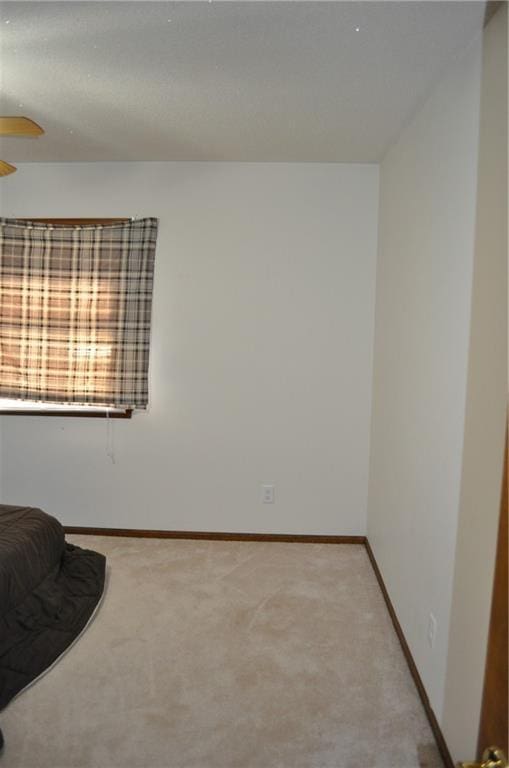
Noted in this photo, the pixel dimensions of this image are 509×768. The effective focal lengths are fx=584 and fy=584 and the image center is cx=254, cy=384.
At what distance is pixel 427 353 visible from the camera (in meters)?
2.36

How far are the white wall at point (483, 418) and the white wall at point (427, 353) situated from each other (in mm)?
85

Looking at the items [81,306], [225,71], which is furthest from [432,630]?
→ [81,306]

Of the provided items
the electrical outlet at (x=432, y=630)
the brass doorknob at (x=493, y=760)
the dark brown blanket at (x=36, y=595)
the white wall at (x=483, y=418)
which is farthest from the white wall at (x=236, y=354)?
the brass doorknob at (x=493, y=760)

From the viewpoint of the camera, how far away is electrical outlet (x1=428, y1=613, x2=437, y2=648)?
212 cm

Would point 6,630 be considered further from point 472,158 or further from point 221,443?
point 472,158

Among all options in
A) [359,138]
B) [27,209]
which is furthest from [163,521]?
[359,138]

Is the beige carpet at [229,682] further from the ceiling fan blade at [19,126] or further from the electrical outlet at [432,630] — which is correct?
the ceiling fan blade at [19,126]

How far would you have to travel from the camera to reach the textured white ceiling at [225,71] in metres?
1.85

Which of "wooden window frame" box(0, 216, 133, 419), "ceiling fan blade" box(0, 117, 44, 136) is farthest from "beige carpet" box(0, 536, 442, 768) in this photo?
"ceiling fan blade" box(0, 117, 44, 136)

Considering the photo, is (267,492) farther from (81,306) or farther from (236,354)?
(81,306)

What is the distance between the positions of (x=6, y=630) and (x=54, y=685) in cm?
30

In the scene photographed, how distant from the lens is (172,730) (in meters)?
2.02

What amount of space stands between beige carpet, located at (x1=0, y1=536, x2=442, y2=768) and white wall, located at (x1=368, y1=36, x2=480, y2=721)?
194mm

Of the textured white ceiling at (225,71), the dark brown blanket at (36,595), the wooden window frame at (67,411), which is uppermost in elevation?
the textured white ceiling at (225,71)
